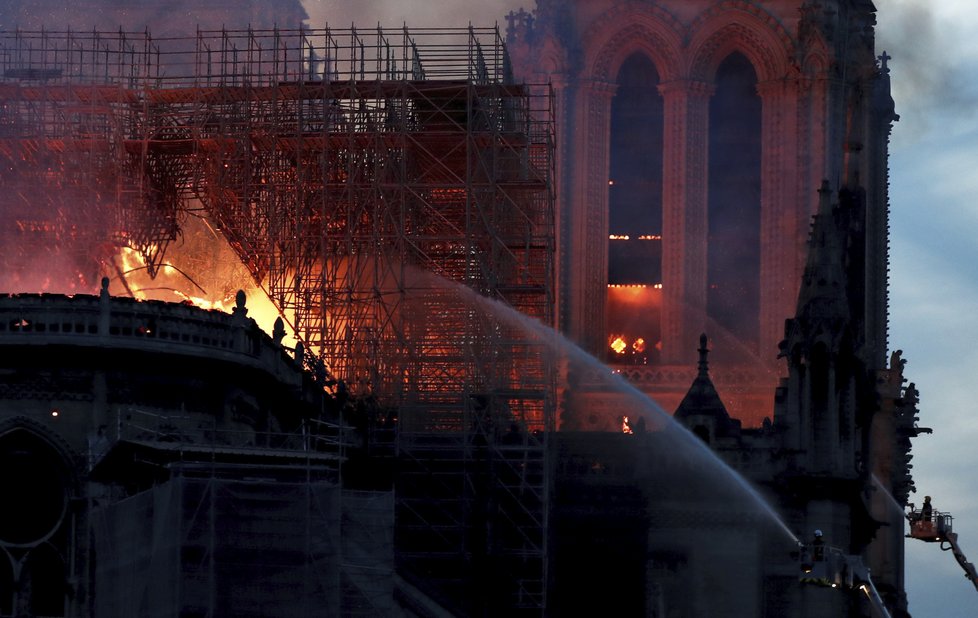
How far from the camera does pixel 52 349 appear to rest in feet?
219

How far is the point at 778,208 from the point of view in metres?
104

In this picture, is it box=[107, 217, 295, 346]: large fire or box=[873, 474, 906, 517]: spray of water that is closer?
box=[107, 217, 295, 346]: large fire

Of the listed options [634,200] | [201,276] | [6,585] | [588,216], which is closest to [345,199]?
[201,276]

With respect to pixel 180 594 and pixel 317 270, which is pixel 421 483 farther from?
pixel 180 594

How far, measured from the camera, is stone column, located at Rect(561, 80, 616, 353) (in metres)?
106

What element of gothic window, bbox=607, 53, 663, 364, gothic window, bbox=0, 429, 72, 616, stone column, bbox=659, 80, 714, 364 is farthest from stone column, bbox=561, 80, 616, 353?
gothic window, bbox=0, 429, 72, 616

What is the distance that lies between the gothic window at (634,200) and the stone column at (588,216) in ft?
3.89

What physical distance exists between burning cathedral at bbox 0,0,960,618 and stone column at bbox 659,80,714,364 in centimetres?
10

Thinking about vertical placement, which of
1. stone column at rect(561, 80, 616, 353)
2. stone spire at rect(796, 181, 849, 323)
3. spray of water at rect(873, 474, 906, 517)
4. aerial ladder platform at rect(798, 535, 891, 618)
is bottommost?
aerial ladder platform at rect(798, 535, 891, 618)

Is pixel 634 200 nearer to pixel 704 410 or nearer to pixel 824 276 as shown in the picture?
pixel 824 276

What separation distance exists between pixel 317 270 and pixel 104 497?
70.2 feet

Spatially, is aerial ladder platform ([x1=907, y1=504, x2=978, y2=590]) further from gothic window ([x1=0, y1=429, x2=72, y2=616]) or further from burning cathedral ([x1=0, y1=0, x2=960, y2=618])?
gothic window ([x1=0, y1=429, x2=72, y2=616])

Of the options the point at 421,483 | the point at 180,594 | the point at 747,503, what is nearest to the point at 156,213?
the point at 421,483

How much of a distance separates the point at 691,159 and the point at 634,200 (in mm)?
2934
